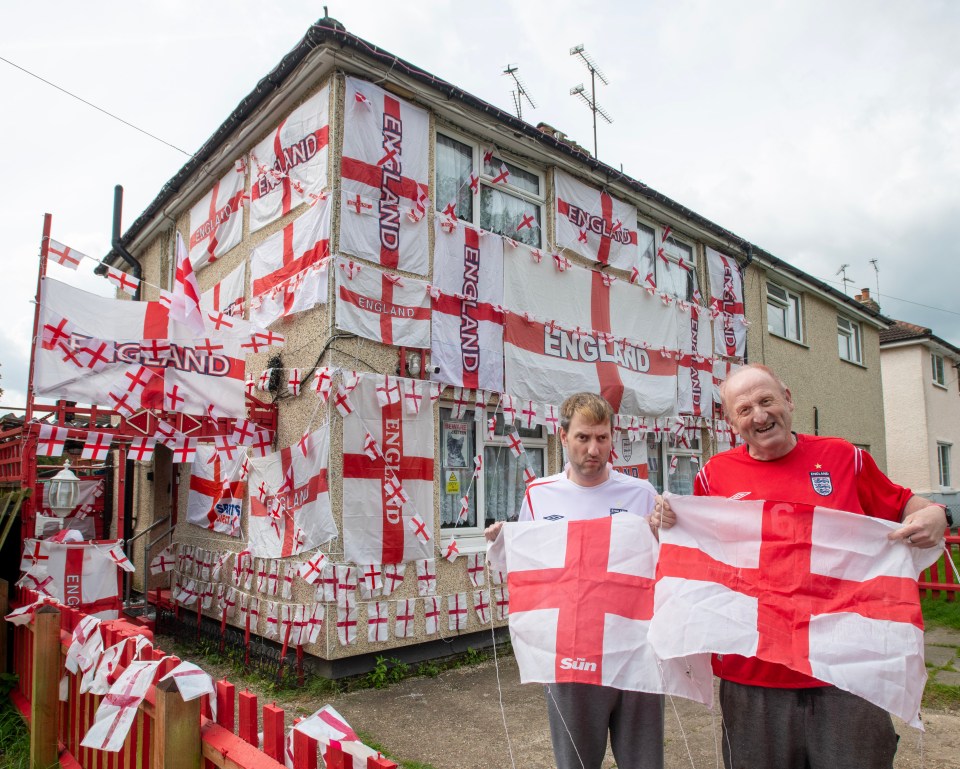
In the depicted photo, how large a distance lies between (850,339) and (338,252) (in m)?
14.3

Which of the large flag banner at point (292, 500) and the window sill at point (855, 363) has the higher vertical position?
the window sill at point (855, 363)

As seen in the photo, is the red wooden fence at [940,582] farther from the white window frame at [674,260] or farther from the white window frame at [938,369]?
the white window frame at [938,369]

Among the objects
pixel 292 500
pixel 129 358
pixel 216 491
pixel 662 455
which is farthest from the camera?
pixel 662 455

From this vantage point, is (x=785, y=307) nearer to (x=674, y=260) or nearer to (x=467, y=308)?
(x=674, y=260)

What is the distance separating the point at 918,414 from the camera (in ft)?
74.6

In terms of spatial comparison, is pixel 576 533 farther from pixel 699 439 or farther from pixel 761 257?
pixel 761 257

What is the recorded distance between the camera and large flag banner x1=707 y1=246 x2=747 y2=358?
11.4m

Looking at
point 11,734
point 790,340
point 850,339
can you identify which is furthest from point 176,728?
point 850,339

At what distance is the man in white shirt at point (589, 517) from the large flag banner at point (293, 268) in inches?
162

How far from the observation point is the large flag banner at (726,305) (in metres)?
11.4

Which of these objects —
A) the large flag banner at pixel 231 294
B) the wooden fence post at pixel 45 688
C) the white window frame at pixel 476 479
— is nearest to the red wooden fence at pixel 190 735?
the wooden fence post at pixel 45 688

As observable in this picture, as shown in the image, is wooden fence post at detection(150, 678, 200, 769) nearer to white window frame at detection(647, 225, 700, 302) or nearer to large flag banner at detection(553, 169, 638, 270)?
large flag banner at detection(553, 169, 638, 270)

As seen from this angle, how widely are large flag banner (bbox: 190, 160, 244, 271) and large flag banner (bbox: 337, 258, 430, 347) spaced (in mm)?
2604

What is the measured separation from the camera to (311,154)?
6.89 m
